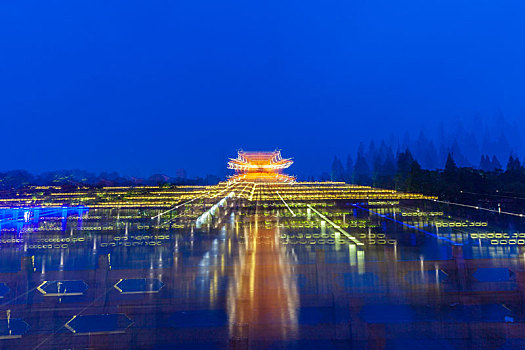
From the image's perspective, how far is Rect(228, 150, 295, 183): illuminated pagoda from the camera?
52.7 m

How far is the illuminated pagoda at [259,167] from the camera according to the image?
52.7m

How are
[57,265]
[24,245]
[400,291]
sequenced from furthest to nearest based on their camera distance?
[24,245] < [57,265] < [400,291]

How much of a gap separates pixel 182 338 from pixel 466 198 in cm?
2142

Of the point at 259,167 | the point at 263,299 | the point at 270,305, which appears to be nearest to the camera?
the point at 270,305

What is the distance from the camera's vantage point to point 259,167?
189ft

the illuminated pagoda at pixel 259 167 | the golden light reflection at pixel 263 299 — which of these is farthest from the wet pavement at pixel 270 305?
the illuminated pagoda at pixel 259 167

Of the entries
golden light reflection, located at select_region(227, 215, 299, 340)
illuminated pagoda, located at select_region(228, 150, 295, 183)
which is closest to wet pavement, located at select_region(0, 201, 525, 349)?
golden light reflection, located at select_region(227, 215, 299, 340)

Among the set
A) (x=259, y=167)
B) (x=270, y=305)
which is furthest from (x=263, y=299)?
(x=259, y=167)

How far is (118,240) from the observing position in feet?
35.3

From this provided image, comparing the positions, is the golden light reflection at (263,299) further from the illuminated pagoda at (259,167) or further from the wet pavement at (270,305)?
the illuminated pagoda at (259,167)

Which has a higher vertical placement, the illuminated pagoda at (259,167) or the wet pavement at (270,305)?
the illuminated pagoda at (259,167)

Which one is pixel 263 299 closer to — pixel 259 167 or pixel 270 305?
pixel 270 305

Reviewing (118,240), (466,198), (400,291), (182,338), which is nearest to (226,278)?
(182,338)

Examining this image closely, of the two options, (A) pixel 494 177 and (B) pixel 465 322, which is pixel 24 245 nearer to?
(B) pixel 465 322
